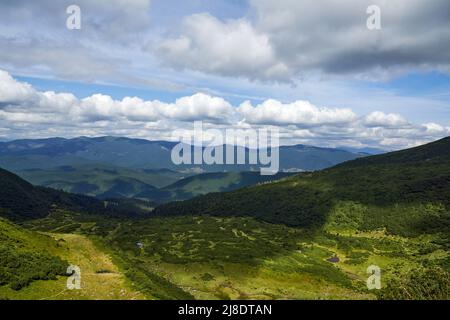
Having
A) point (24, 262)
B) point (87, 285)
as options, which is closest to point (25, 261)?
point (24, 262)

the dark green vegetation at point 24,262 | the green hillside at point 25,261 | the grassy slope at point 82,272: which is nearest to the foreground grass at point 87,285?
the grassy slope at point 82,272

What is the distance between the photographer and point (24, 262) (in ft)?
272

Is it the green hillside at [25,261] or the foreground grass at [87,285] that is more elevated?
the green hillside at [25,261]

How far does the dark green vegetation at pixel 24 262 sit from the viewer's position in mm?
75188

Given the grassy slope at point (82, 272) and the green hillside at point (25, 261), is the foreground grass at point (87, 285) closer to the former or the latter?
the grassy slope at point (82, 272)

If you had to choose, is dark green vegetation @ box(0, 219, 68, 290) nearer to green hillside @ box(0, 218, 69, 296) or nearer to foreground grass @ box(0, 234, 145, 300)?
green hillside @ box(0, 218, 69, 296)

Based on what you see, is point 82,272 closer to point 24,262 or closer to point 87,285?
point 87,285

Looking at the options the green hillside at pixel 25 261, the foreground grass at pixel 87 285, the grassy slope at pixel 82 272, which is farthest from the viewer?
the green hillside at pixel 25 261
